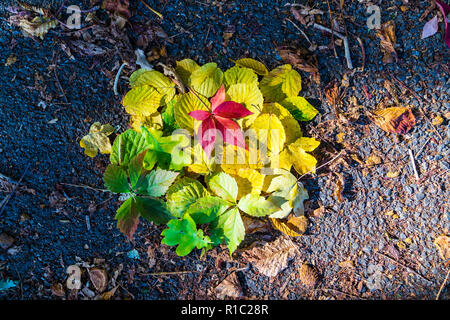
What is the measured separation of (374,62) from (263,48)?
491 mm

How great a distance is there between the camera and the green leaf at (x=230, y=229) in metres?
1.38

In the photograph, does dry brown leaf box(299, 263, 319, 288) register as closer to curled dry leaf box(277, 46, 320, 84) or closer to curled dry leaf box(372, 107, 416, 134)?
curled dry leaf box(372, 107, 416, 134)

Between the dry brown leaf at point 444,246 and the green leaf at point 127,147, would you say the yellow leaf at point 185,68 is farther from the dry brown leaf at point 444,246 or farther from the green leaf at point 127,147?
the dry brown leaf at point 444,246

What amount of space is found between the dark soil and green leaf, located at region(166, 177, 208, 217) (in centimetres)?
19

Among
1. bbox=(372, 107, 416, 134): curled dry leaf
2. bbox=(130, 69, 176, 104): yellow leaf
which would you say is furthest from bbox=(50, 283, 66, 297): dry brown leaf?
bbox=(372, 107, 416, 134): curled dry leaf

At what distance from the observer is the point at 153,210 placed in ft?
4.64

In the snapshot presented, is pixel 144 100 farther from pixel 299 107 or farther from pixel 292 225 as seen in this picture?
pixel 292 225

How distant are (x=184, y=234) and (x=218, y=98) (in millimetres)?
560

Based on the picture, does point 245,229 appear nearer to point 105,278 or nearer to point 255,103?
point 255,103

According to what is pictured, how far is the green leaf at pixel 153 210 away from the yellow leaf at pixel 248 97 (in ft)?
1.60

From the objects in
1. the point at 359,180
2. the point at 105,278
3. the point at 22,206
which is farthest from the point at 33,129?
the point at 359,180

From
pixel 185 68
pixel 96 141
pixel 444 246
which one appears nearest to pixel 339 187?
pixel 444 246

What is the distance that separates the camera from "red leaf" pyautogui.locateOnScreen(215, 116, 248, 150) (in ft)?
4.40

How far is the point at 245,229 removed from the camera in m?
1.50
